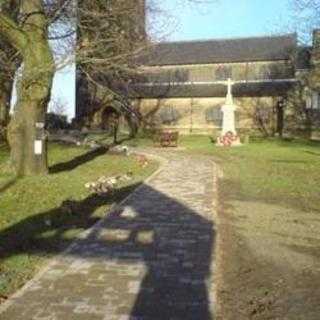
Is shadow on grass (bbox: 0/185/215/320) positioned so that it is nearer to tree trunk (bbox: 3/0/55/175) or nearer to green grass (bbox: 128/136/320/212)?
green grass (bbox: 128/136/320/212)

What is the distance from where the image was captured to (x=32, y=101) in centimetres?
2127

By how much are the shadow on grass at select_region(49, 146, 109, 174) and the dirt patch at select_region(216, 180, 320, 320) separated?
1012 centimetres

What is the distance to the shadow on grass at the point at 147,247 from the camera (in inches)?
306

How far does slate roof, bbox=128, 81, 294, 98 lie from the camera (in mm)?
66000

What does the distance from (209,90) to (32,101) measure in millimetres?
48842

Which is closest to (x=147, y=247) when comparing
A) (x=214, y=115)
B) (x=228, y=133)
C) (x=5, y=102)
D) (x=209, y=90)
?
(x=5, y=102)

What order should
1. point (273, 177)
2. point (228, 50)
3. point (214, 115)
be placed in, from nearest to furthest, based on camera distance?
point (273, 177) → point (214, 115) → point (228, 50)

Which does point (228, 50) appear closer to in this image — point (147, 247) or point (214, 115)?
point (214, 115)

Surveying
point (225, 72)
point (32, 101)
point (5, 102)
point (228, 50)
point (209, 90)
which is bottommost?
point (32, 101)

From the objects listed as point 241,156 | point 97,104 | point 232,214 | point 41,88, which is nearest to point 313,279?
point 232,214

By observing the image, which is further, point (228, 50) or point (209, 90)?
point (228, 50)

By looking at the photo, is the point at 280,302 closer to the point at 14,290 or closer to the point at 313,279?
the point at 313,279

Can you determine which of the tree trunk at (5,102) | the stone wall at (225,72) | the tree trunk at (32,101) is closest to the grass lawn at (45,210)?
the tree trunk at (32,101)

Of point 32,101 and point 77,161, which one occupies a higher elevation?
point 32,101
